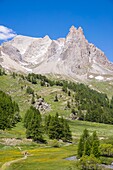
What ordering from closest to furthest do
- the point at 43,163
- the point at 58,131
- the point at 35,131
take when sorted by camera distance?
1. the point at 43,163
2. the point at 35,131
3. the point at 58,131

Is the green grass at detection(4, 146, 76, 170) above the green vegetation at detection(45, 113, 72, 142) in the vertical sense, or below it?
below

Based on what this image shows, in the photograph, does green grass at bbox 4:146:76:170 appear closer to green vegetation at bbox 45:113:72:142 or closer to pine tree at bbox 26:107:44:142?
pine tree at bbox 26:107:44:142

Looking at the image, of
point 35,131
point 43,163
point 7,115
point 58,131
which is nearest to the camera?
point 43,163

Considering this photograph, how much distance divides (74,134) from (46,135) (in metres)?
21.3

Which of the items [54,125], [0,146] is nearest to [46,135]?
[54,125]

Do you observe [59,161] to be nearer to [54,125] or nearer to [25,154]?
[25,154]

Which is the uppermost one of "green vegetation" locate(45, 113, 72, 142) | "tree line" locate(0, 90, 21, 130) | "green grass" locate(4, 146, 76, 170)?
"tree line" locate(0, 90, 21, 130)

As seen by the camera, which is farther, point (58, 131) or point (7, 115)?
point (7, 115)

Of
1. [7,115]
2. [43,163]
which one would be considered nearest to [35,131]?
[7,115]

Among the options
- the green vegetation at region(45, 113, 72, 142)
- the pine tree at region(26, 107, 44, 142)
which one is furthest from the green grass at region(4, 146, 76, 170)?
the green vegetation at region(45, 113, 72, 142)

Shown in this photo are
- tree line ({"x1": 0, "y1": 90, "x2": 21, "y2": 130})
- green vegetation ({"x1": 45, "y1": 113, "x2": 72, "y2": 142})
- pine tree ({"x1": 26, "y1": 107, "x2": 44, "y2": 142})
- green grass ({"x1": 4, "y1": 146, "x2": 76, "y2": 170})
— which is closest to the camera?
green grass ({"x1": 4, "y1": 146, "x2": 76, "y2": 170})

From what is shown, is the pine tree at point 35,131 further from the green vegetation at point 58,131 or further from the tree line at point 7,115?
the tree line at point 7,115

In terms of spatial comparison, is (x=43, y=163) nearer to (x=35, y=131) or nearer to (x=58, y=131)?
(x=35, y=131)

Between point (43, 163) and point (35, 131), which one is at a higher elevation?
point (35, 131)
